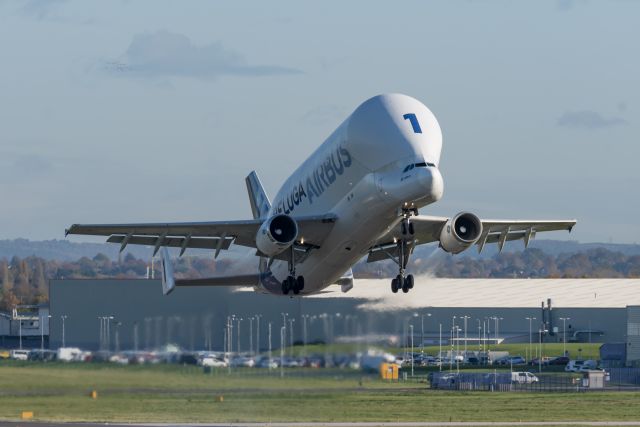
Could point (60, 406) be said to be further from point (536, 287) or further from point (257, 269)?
point (536, 287)

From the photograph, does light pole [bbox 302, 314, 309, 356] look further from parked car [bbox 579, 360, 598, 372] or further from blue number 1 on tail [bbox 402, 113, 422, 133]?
parked car [bbox 579, 360, 598, 372]

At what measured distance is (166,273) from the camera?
6203cm

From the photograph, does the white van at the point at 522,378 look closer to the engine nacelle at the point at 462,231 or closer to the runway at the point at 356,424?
the runway at the point at 356,424

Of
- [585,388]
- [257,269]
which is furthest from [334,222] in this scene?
[585,388]

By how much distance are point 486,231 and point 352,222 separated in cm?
967

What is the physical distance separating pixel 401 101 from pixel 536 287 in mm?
79985

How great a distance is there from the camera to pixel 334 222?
49.0 metres

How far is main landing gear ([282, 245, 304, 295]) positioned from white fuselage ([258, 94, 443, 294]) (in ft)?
3.15

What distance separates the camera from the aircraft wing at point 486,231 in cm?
5106

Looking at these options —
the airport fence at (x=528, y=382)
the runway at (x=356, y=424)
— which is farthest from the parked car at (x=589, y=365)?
the runway at (x=356, y=424)

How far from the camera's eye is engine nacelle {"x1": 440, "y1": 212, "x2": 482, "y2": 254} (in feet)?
165

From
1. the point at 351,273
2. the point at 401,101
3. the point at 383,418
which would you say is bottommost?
the point at 383,418

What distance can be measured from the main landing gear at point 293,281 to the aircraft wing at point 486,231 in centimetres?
321

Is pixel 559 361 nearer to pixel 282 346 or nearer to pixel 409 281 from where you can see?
pixel 282 346
